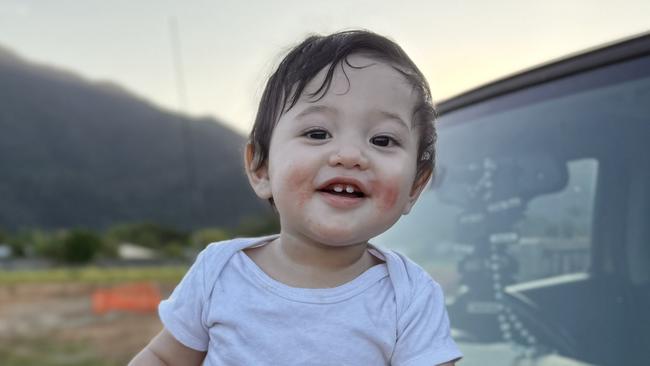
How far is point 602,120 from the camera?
4.83ft

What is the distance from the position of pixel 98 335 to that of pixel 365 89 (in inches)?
494

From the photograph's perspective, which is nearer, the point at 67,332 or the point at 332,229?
A: the point at 332,229

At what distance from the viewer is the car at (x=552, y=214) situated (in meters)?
1.43

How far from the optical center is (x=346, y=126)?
1104mm

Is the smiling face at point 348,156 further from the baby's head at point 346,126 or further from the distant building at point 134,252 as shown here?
the distant building at point 134,252

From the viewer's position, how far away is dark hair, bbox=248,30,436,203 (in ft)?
3.74

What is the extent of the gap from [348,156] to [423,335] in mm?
286

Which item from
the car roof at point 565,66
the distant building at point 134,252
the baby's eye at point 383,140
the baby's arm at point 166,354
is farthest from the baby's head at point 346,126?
the distant building at point 134,252

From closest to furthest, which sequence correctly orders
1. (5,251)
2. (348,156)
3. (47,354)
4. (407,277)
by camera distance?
(348,156) → (407,277) → (47,354) → (5,251)

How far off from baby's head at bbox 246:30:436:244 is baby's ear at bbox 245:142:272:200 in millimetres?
24

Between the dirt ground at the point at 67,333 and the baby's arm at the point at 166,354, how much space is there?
25.2 feet

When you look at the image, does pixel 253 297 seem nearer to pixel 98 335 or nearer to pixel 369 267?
pixel 369 267

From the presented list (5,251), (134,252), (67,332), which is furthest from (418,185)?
(5,251)

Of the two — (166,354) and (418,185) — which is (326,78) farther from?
(166,354)
